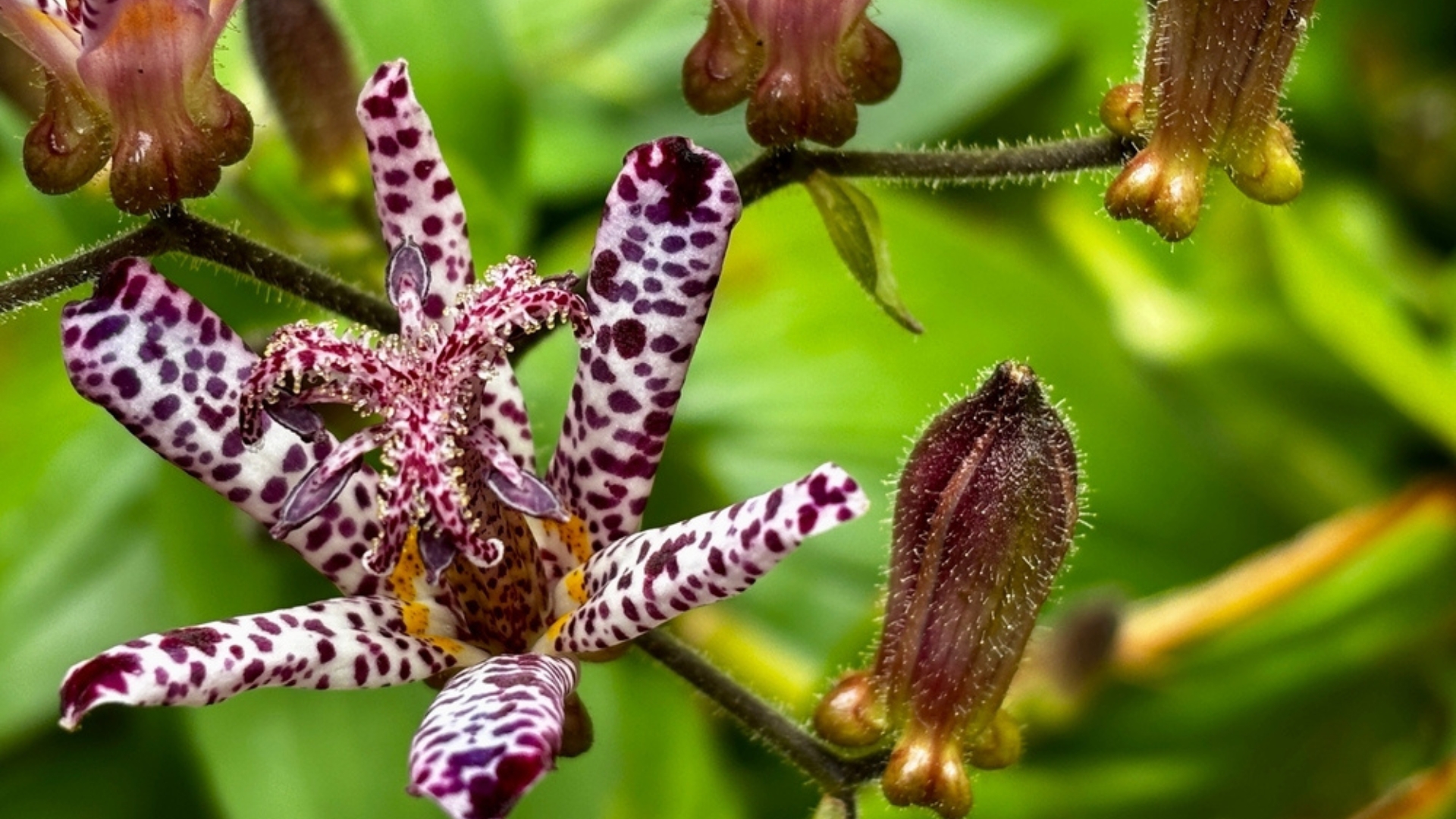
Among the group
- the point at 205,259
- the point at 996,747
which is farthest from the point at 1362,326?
the point at 205,259

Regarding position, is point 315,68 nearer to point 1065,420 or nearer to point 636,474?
point 636,474

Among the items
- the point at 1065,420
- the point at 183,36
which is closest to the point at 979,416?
the point at 1065,420

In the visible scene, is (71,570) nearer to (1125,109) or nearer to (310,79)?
(310,79)

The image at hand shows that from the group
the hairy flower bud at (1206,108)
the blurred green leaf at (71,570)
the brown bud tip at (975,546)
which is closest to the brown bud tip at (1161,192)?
the hairy flower bud at (1206,108)

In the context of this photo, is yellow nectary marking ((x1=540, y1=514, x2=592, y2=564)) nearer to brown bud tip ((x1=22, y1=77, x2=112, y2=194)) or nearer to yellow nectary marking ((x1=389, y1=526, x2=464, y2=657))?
yellow nectary marking ((x1=389, y1=526, x2=464, y2=657))

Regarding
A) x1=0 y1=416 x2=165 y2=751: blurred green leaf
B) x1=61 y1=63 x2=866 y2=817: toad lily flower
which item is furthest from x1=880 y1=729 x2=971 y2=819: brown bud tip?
x1=0 y1=416 x2=165 y2=751: blurred green leaf

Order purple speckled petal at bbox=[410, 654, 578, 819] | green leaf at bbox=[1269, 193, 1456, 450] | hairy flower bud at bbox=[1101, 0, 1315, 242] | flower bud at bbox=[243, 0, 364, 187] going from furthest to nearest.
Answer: green leaf at bbox=[1269, 193, 1456, 450], flower bud at bbox=[243, 0, 364, 187], hairy flower bud at bbox=[1101, 0, 1315, 242], purple speckled petal at bbox=[410, 654, 578, 819]

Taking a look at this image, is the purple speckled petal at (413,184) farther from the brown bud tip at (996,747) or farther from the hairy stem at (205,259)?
the brown bud tip at (996,747)
